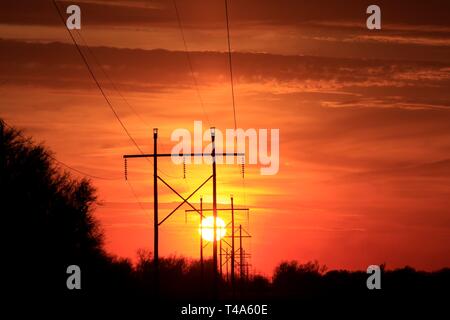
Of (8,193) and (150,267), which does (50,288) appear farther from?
(150,267)

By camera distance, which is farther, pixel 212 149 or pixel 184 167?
pixel 212 149

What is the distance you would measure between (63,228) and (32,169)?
4.56 metres

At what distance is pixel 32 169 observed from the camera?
49.3 m

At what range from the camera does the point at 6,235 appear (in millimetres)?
38281

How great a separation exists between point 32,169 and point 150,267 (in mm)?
80197

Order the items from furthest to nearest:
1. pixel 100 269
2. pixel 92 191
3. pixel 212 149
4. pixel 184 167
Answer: pixel 92 191, pixel 100 269, pixel 212 149, pixel 184 167
